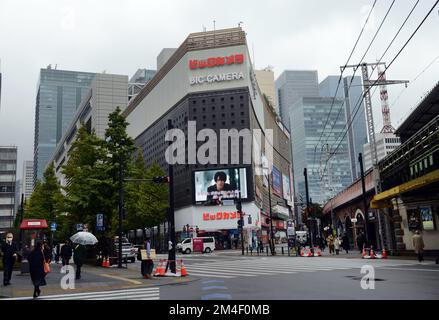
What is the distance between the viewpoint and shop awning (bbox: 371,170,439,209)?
66.1 ft

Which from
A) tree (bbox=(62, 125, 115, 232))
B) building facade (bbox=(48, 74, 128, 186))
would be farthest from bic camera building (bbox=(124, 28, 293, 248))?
tree (bbox=(62, 125, 115, 232))

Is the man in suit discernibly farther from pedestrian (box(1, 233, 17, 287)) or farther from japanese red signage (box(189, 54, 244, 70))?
pedestrian (box(1, 233, 17, 287))

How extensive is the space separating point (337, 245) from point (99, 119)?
8498 cm

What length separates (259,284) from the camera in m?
14.6

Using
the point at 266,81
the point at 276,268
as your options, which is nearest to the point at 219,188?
the point at 276,268

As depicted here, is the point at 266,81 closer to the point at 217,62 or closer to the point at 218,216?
the point at 217,62

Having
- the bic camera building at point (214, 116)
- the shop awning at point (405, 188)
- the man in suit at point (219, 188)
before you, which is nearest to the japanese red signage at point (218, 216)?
the bic camera building at point (214, 116)

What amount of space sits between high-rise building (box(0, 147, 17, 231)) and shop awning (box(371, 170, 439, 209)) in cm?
8632

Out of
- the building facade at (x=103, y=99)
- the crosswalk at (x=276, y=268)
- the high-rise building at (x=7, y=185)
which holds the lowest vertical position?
the crosswalk at (x=276, y=268)

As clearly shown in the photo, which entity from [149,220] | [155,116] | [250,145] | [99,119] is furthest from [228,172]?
[99,119]

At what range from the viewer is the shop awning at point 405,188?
794 inches

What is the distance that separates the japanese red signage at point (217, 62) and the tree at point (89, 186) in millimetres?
44850

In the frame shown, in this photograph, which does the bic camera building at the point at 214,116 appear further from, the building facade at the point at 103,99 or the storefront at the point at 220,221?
the building facade at the point at 103,99
